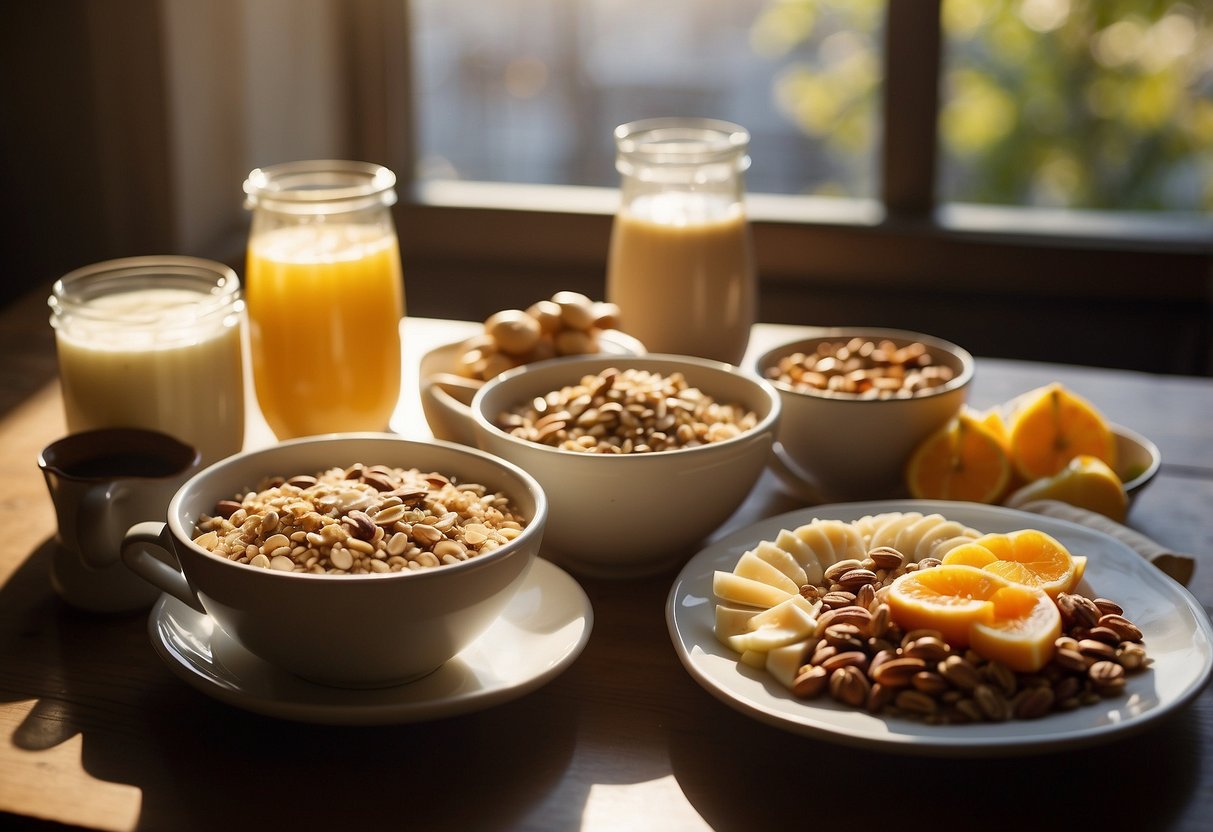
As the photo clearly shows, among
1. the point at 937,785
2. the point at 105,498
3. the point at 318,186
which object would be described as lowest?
the point at 937,785

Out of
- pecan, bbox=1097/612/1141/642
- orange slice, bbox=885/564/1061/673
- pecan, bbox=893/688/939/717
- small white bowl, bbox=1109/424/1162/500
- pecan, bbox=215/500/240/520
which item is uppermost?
pecan, bbox=215/500/240/520

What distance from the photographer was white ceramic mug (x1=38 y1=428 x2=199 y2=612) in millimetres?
889

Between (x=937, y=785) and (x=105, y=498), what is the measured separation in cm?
61

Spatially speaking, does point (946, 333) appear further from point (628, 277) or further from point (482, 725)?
point (482, 725)

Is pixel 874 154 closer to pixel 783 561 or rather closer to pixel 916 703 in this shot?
pixel 783 561

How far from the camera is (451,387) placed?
1.14 m

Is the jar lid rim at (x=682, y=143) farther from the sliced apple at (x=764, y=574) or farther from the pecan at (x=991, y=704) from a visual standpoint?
the pecan at (x=991, y=704)

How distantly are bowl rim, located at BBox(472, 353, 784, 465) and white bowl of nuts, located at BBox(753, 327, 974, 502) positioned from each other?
72mm

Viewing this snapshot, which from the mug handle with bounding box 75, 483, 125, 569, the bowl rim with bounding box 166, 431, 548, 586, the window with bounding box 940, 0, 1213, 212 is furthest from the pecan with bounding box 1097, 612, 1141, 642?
the window with bounding box 940, 0, 1213, 212

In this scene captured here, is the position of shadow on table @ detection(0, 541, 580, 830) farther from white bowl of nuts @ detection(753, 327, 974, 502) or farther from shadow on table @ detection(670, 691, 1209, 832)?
white bowl of nuts @ detection(753, 327, 974, 502)

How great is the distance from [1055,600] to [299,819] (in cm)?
50

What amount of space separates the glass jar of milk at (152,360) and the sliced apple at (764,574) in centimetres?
53

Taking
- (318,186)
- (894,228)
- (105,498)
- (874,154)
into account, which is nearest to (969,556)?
(105,498)

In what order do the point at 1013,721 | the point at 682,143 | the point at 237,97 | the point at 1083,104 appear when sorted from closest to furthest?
the point at 1013,721 < the point at 682,143 < the point at 237,97 < the point at 1083,104
